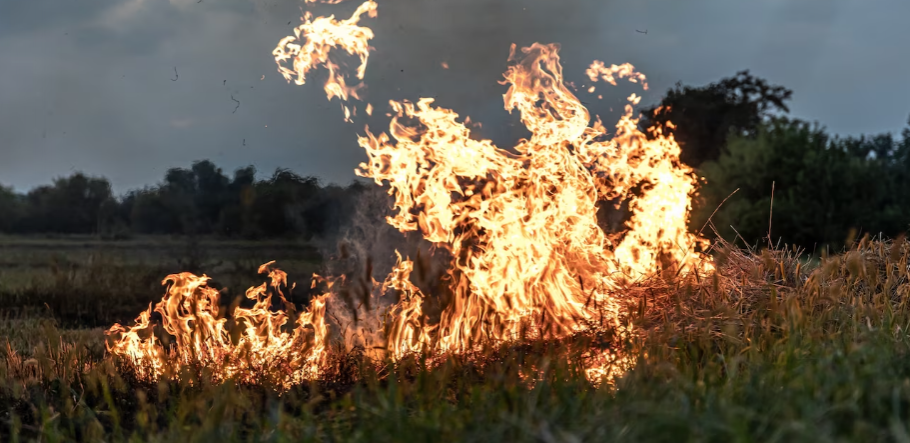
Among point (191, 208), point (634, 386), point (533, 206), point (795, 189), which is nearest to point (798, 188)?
point (795, 189)

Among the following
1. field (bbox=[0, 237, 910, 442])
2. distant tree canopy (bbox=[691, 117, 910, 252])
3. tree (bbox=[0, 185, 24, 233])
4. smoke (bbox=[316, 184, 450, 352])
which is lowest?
field (bbox=[0, 237, 910, 442])

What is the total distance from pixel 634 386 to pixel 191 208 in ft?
69.8

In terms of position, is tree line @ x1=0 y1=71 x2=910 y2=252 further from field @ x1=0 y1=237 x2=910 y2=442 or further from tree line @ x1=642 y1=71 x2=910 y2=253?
field @ x1=0 y1=237 x2=910 y2=442

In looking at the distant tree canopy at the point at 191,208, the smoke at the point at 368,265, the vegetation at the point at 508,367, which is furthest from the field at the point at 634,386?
the distant tree canopy at the point at 191,208

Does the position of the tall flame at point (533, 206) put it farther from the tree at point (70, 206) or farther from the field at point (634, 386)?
the tree at point (70, 206)

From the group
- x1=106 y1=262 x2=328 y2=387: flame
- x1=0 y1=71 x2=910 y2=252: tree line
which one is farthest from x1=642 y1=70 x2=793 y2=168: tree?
x1=106 y1=262 x2=328 y2=387: flame

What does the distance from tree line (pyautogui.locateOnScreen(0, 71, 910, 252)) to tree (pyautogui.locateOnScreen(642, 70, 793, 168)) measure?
0.05 m

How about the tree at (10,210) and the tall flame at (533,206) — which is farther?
the tree at (10,210)

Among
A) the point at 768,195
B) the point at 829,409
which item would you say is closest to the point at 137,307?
the point at 829,409

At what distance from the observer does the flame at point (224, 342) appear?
7.49 m

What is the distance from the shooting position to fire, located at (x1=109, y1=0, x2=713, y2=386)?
8.50 metres

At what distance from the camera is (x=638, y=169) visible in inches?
386

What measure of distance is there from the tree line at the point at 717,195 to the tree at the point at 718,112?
5cm

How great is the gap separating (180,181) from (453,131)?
15680 millimetres
